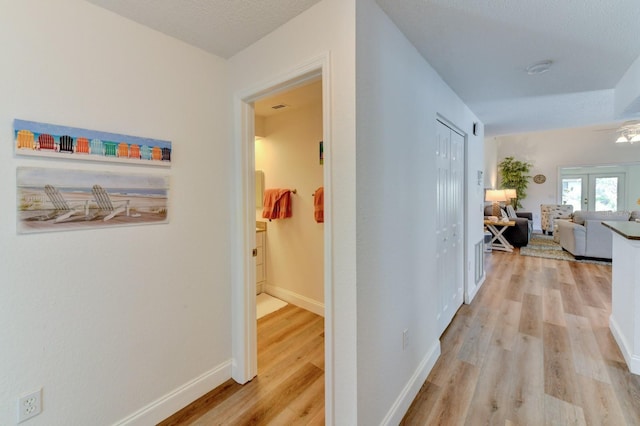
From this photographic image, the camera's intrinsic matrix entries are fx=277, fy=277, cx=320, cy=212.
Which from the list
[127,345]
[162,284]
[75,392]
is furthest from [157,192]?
[75,392]

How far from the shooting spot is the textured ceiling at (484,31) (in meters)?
1.40

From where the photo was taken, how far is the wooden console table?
595 centimetres

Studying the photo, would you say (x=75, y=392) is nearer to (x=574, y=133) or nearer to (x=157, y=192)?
(x=157, y=192)

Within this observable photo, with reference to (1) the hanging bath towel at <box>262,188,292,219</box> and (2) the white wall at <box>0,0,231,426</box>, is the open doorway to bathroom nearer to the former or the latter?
(1) the hanging bath towel at <box>262,188,292,219</box>

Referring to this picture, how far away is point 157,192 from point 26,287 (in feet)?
2.27

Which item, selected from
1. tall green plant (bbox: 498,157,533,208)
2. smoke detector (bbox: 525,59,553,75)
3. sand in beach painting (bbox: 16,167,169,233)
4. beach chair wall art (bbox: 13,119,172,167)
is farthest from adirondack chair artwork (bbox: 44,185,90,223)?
tall green plant (bbox: 498,157,533,208)

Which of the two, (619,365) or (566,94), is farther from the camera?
(566,94)

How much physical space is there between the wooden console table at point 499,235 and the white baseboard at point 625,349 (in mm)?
3597

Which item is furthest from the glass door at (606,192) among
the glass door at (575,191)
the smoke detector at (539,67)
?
the smoke detector at (539,67)

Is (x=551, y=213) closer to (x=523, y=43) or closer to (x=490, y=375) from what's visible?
(x=490, y=375)

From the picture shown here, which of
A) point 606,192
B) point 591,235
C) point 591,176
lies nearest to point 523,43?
point 591,235

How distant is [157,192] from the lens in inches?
64.0

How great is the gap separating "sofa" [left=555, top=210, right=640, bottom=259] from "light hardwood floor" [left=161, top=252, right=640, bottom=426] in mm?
2358

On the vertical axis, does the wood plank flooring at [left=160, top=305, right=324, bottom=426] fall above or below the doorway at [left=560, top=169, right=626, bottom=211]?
below
